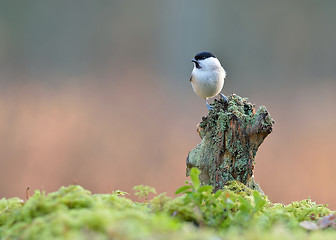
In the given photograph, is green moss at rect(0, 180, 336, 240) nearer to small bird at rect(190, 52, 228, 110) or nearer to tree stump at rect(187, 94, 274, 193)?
tree stump at rect(187, 94, 274, 193)

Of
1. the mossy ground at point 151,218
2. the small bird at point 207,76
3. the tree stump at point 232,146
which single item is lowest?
the mossy ground at point 151,218

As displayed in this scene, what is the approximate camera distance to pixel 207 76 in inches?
115

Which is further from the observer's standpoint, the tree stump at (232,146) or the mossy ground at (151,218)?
the tree stump at (232,146)

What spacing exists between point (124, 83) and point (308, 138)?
3.61m

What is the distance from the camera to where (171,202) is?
3.51ft

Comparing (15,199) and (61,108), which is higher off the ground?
(61,108)

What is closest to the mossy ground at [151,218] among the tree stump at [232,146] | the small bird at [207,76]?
the tree stump at [232,146]

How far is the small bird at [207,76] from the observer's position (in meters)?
2.93

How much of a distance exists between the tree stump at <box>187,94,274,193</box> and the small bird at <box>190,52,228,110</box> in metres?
1.19

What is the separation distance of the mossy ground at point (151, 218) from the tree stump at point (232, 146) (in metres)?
0.33

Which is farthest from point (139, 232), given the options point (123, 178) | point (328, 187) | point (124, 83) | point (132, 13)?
point (132, 13)

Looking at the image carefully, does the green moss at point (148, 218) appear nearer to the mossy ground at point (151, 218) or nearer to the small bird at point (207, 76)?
the mossy ground at point (151, 218)

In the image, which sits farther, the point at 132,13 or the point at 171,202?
the point at 132,13

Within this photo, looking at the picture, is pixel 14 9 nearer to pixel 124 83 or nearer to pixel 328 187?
pixel 124 83
